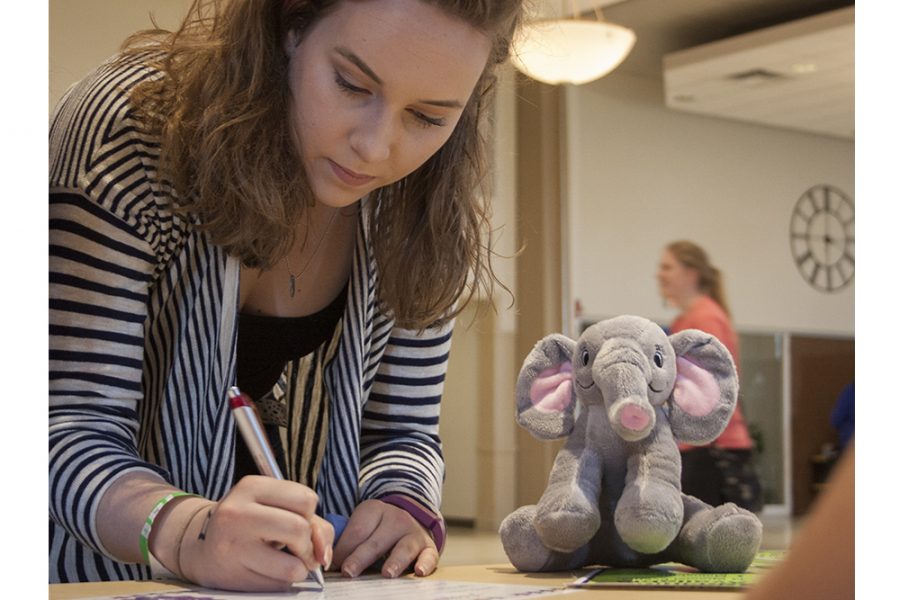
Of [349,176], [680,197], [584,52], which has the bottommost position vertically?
[349,176]

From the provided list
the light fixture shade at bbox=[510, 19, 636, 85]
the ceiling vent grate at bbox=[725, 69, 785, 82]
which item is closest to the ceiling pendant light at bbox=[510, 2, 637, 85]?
the light fixture shade at bbox=[510, 19, 636, 85]

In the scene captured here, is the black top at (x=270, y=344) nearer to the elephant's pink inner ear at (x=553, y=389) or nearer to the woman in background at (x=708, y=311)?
the elephant's pink inner ear at (x=553, y=389)

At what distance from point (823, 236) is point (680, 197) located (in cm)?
113

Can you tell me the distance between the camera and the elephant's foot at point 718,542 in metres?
0.69

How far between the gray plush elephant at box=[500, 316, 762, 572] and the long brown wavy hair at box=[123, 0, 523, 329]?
15 cm

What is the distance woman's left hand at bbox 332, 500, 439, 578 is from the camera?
0.72 m

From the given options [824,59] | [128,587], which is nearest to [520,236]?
[824,59]

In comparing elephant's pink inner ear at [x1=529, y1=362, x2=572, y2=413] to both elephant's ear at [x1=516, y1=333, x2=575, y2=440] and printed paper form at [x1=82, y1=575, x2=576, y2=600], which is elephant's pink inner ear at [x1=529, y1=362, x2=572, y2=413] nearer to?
elephant's ear at [x1=516, y1=333, x2=575, y2=440]

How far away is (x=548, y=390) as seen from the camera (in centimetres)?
77

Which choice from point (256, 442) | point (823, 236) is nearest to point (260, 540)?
point (256, 442)

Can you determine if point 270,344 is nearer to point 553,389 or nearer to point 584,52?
point 553,389

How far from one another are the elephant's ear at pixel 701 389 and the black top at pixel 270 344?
0.89ft

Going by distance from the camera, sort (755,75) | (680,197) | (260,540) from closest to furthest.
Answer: (260,540), (755,75), (680,197)
